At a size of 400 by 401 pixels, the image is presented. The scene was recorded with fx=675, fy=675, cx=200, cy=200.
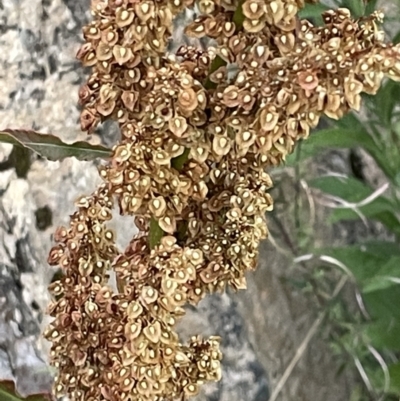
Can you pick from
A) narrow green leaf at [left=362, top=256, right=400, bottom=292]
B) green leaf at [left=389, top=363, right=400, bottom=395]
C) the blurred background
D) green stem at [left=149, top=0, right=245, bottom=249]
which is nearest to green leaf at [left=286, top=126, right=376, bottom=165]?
the blurred background

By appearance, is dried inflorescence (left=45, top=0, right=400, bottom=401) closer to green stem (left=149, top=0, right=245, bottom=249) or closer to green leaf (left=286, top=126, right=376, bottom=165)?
green stem (left=149, top=0, right=245, bottom=249)

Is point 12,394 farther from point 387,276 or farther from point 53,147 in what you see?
point 387,276

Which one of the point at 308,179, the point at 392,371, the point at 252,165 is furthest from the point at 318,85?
the point at 308,179

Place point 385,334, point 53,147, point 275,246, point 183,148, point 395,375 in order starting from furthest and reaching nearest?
point 275,246 → point 385,334 → point 395,375 → point 53,147 → point 183,148

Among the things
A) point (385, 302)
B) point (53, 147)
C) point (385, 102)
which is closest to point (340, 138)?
point (385, 102)

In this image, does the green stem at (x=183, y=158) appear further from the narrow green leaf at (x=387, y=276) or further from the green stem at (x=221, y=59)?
the narrow green leaf at (x=387, y=276)

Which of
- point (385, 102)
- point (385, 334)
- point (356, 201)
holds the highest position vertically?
point (385, 102)

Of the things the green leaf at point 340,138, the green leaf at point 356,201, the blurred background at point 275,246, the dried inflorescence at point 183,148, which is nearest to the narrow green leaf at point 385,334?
the blurred background at point 275,246
